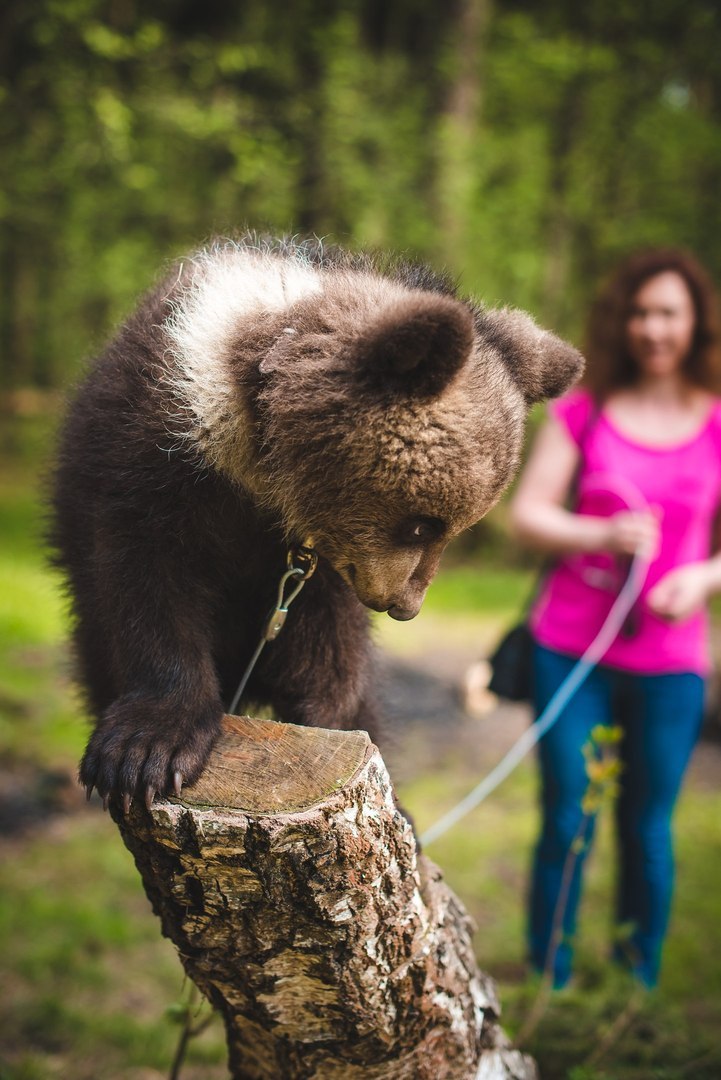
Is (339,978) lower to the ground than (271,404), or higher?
lower

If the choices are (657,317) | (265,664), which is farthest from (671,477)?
(265,664)

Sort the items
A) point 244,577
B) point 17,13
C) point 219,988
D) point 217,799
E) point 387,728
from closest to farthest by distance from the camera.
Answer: point 217,799, point 219,988, point 244,577, point 387,728, point 17,13

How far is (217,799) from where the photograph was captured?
1.82 metres

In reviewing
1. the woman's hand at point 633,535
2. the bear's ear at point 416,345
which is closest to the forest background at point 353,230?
the bear's ear at point 416,345

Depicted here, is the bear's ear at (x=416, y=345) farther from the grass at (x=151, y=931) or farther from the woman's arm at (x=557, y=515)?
the woman's arm at (x=557, y=515)

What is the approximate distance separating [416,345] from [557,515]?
2.08m

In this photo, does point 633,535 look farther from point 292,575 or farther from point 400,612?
point 292,575

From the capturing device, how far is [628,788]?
3.79m

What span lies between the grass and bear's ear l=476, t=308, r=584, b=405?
4.04 feet

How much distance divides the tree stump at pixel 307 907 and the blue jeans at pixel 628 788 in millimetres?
1607

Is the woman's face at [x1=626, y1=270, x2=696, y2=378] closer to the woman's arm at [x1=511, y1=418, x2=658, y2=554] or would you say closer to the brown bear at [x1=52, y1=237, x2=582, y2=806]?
the woman's arm at [x1=511, y1=418, x2=658, y2=554]

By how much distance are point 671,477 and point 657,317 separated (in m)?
0.73

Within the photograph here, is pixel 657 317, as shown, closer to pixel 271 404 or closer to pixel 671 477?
pixel 671 477

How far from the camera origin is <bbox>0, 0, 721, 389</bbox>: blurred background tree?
729 cm
